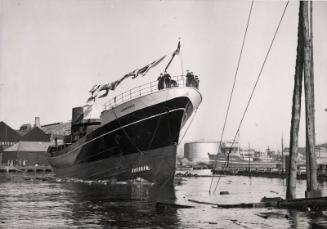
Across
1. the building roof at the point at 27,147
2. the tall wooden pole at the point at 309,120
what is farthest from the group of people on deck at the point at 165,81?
the building roof at the point at 27,147

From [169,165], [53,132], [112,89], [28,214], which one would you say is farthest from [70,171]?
[53,132]

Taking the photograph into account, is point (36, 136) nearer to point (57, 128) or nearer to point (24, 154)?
point (24, 154)

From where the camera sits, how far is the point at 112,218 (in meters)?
13.5

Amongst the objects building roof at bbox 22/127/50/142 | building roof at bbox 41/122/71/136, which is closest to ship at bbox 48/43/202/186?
building roof at bbox 22/127/50/142

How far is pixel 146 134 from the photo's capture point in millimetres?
28703

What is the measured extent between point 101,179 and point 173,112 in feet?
28.4

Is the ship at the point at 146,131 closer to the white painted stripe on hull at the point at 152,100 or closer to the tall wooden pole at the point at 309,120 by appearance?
the white painted stripe on hull at the point at 152,100

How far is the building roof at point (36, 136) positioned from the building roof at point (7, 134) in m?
3.39

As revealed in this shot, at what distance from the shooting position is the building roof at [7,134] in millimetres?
78312

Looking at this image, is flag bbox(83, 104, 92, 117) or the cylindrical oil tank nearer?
flag bbox(83, 104, 92, 117)

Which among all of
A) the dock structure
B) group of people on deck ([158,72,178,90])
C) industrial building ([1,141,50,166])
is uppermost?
group of people on deck ([158,72,178,90])

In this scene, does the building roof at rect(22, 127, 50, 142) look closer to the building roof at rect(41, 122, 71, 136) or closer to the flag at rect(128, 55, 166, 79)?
the building roof at rect(41, 122, 71, 136)

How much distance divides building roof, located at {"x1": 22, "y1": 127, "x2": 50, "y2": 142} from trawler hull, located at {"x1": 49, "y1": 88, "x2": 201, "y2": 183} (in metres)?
49.9

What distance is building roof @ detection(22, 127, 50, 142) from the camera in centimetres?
7706
